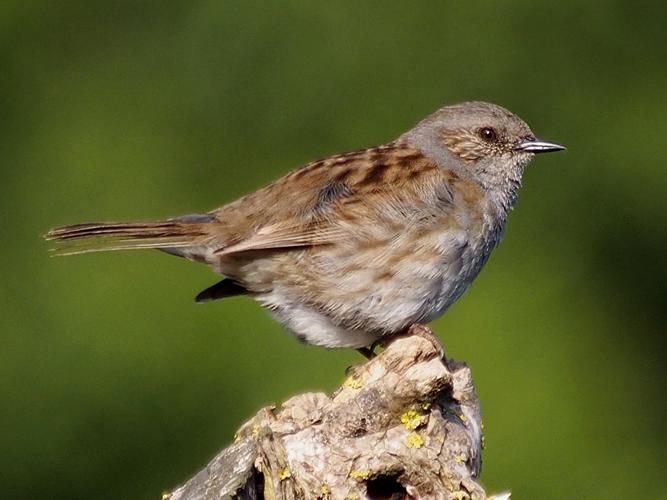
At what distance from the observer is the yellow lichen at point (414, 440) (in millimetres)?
5629

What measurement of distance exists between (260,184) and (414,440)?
548cm

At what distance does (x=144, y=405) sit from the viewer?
10.1m

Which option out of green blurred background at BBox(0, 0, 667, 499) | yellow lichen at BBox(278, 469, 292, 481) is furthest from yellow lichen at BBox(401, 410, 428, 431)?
green blurred background at BBox(0, 0, 667, 499)

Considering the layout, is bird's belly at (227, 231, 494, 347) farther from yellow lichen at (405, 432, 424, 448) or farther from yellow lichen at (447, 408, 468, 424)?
yellow lichen at (405, 432, 424, 448)

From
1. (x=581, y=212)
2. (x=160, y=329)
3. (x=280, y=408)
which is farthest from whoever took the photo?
(x=581, y=212)

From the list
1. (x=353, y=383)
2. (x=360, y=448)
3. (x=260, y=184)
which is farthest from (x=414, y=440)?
(x=260, y=184)

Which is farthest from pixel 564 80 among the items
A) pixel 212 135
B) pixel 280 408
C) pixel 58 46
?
pixel 280 408

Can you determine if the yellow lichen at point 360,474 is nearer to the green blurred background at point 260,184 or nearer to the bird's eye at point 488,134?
the bird's eye at point 488,134

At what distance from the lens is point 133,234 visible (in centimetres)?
710

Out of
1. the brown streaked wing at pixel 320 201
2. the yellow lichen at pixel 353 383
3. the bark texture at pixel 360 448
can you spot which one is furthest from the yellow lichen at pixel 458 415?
the brown streaked wing at pixel 320 201

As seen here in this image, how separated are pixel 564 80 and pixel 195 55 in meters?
3.00

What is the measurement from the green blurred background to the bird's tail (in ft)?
6.97

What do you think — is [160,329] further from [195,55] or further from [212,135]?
[195,55]

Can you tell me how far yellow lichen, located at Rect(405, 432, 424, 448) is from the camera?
563 cm
